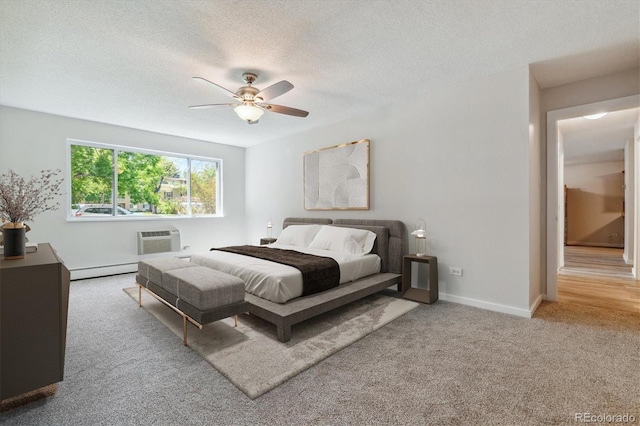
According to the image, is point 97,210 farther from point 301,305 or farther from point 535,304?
point 535,304

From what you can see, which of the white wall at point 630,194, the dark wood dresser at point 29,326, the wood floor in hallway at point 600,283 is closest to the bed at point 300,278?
the dark wood dresser at point 29,326

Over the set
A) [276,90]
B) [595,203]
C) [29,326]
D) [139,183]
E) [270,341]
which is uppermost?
[276,90]

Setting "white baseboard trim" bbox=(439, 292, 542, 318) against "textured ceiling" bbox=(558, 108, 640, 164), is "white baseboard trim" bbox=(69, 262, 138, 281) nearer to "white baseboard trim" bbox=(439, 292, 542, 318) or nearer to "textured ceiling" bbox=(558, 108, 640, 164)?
"white baseboard trim" bbox=(439, 292, 542, 318)

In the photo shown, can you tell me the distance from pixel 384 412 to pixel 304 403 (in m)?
0.46

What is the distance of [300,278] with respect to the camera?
281 cm

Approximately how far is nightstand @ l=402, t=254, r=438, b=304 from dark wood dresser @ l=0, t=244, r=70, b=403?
3.30 m

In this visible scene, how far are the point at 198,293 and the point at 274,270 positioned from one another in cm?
78

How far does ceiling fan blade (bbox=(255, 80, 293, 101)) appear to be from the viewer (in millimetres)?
2642

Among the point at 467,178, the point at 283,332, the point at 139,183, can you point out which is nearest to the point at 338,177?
the point at 467,178

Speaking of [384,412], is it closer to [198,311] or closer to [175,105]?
[198,311]

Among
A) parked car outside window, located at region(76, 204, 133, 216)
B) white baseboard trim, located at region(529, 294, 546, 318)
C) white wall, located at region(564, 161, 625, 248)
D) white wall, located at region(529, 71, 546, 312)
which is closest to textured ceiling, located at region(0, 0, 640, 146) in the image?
white wall, located at region(529, 71, 546, 312)

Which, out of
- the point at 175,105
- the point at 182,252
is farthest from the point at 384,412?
the point at 182,252

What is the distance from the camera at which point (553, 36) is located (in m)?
2.47

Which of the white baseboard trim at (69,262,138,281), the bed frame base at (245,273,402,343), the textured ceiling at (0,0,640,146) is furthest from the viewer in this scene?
the white baseboard trim at (69,262,138,281)
